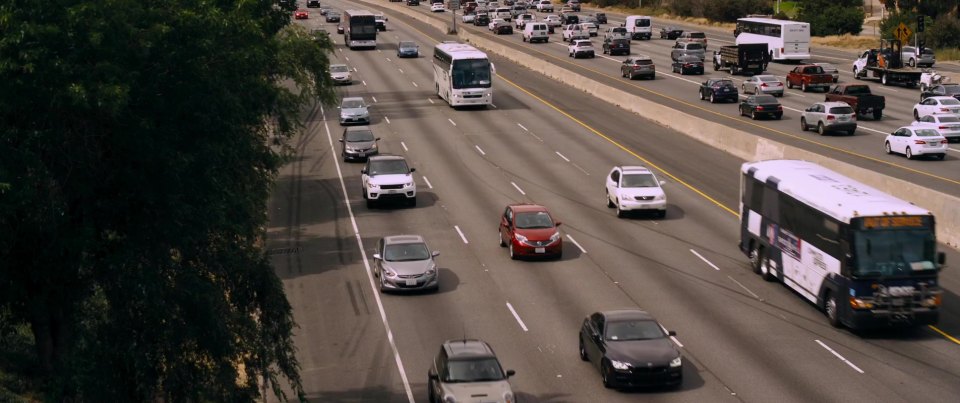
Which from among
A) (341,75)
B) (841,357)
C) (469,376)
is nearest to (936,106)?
(841,357)

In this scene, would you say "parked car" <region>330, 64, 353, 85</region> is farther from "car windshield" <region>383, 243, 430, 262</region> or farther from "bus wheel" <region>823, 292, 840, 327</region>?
"bus wheel" <region>823, 292, 840, 327</region>

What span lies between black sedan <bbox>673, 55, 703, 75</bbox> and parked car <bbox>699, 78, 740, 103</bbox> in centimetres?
1239

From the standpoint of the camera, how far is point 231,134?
1819 cm

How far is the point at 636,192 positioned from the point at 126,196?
2591cm

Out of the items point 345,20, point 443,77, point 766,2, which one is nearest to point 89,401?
point 443,77

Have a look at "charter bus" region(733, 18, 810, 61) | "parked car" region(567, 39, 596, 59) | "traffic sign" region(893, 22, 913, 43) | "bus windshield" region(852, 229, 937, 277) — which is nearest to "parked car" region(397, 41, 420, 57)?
"parked car" region(567, 39, 596, 59)

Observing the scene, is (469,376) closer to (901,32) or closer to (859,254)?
(859,254)

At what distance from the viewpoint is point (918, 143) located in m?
49.1

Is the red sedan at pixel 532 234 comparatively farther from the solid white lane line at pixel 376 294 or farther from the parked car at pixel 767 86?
the parked car at pixel 767 86

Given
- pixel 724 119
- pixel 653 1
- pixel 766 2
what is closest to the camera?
pixel 724 119

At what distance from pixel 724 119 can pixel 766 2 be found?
7797 centimetres

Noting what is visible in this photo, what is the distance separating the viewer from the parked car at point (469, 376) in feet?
69.6

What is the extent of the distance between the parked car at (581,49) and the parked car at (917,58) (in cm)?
2414

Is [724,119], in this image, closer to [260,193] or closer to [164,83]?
[260,193]
